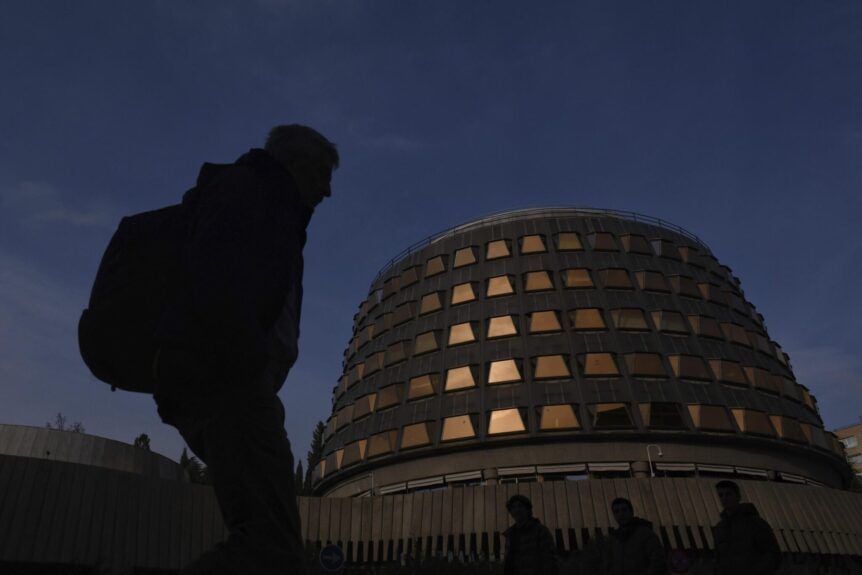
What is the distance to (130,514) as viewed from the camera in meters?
24.4

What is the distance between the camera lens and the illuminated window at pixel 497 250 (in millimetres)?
46656

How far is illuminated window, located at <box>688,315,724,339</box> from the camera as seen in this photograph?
43.1 metres

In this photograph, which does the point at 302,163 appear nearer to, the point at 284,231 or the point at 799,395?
the point at 284,231

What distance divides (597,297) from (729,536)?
36.1 m

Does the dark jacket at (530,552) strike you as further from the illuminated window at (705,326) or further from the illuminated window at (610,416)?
the illuminated window at (705,326)

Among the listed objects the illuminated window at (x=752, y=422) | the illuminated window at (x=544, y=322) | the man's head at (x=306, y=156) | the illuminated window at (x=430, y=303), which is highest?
the illuminated window at (x=430, y=303)

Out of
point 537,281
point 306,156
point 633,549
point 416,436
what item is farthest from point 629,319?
point 306,156

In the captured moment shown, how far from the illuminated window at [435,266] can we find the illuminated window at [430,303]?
1.96m

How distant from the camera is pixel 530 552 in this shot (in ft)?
29.1

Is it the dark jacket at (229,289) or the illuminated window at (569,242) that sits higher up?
the illuminated window at (569,242)

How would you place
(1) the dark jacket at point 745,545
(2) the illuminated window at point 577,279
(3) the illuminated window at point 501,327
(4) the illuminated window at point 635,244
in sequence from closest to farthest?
(1) the dark jacket at point 745,545 < (3) the illuminated window at point 501,327 < (2) the illuminated window at point 577,279 < (4) the illuminated window at point 635,244

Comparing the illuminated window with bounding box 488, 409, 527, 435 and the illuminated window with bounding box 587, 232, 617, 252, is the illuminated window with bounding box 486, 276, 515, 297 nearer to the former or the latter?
the illuminated window with bounding box 587, 232, 617, 252

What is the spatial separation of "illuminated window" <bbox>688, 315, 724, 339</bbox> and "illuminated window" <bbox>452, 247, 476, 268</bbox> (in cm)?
1514

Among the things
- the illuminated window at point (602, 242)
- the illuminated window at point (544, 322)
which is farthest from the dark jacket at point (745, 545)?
the illuminated window at point (602, 242)
